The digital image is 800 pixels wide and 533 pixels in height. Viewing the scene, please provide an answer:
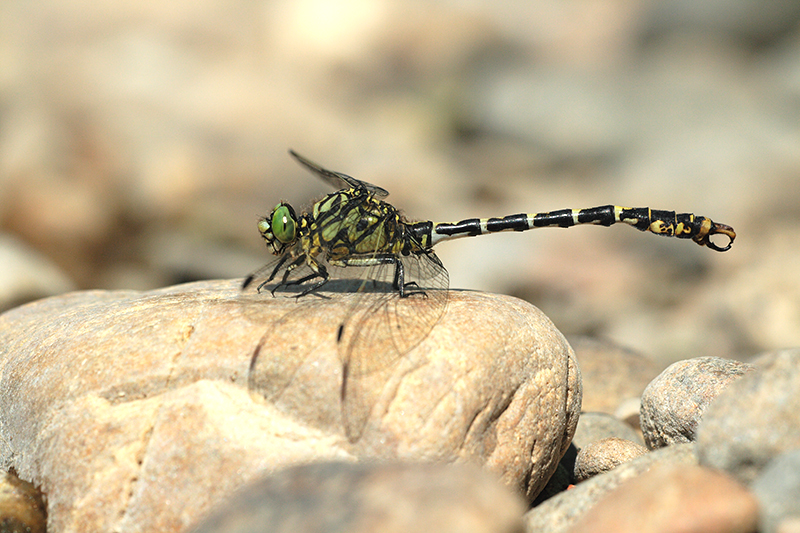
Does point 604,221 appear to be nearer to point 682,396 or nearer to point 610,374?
point 610,374

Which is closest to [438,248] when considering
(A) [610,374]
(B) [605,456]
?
(A) [610,374]

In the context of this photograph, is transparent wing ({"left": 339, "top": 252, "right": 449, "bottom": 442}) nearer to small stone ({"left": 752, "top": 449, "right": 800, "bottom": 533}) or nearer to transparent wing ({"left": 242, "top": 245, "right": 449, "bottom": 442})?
transparent wing ({"left": 242, "top": 245, "right": 449, "bottom": 442})

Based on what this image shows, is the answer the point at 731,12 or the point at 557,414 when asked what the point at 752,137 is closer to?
the point at 731,12

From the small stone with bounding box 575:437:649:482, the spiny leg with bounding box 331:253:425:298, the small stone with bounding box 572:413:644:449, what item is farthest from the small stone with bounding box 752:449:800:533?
the spiny leg with bounding box 331:253:425:298

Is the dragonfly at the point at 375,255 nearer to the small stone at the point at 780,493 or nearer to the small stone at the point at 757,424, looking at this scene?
the small stone at the point at 757,424

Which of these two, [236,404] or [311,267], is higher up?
[311,267]

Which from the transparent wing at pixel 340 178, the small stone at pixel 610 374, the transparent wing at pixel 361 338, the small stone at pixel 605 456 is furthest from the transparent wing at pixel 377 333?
the small stone at pixel 610 374
